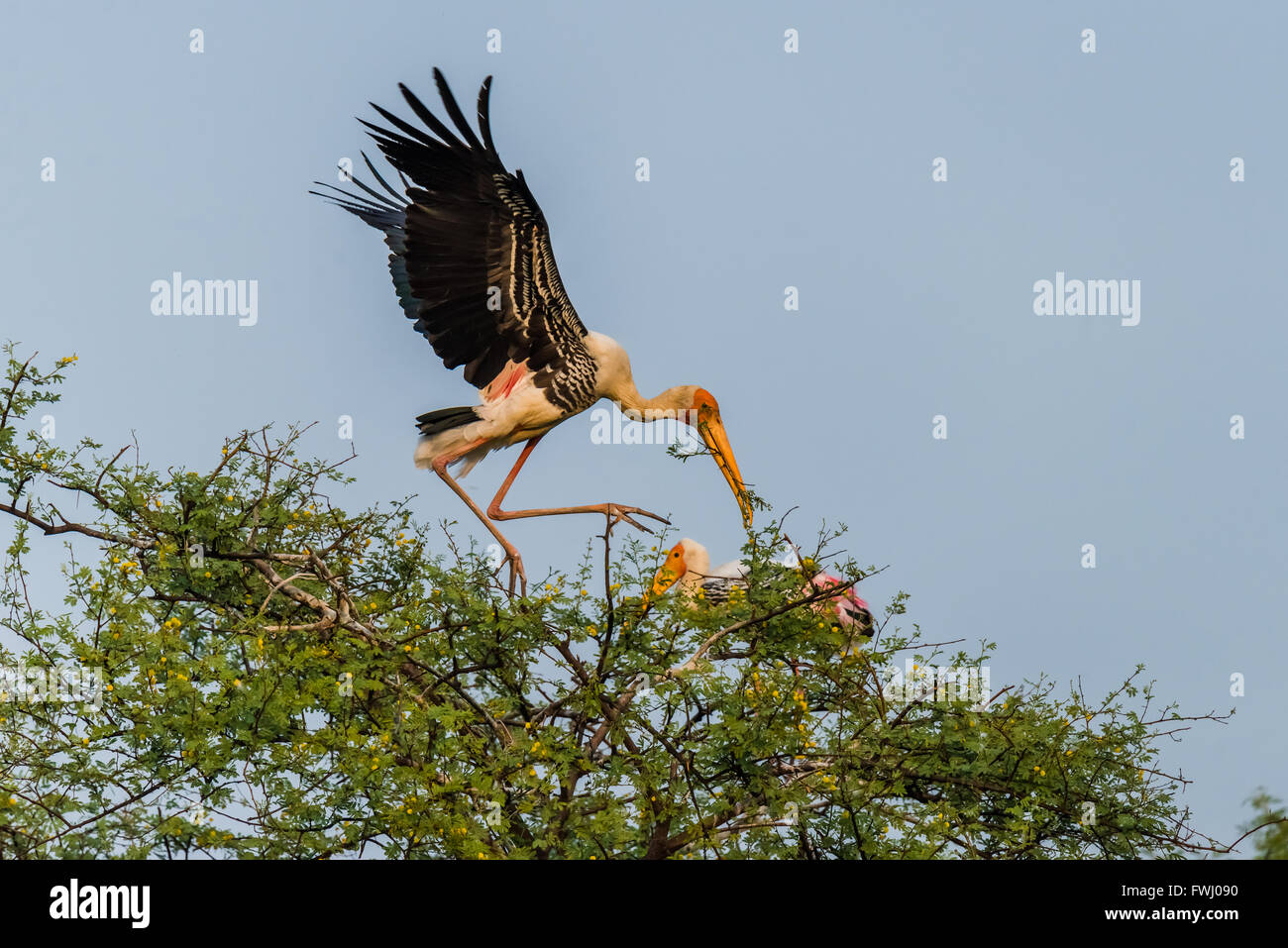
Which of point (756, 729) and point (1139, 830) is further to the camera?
point (1139, 830)

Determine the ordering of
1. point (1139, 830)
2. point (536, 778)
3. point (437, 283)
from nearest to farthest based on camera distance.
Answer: point (536, 778) < point (1139, 830) < point (437, 283)

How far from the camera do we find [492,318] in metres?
8.16

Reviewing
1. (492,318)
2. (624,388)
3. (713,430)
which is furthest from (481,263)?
(713,430)

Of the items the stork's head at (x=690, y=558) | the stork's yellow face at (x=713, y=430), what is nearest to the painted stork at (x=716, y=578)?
the stork's head at (x=690, y=558)

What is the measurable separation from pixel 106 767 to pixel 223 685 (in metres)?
0.66

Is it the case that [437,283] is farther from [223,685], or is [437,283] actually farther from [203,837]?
[203,837]

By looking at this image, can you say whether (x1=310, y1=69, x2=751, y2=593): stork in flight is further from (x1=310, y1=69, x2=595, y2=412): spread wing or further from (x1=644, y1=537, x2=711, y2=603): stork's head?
(x1=644, y1=537, x2=711, y2=603): stork's head

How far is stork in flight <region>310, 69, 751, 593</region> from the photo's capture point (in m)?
7.54

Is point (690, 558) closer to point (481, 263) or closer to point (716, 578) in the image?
point (716, 578)

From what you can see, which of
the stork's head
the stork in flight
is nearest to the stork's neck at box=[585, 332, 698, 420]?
the stork in flight

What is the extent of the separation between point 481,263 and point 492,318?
0.40 meters
